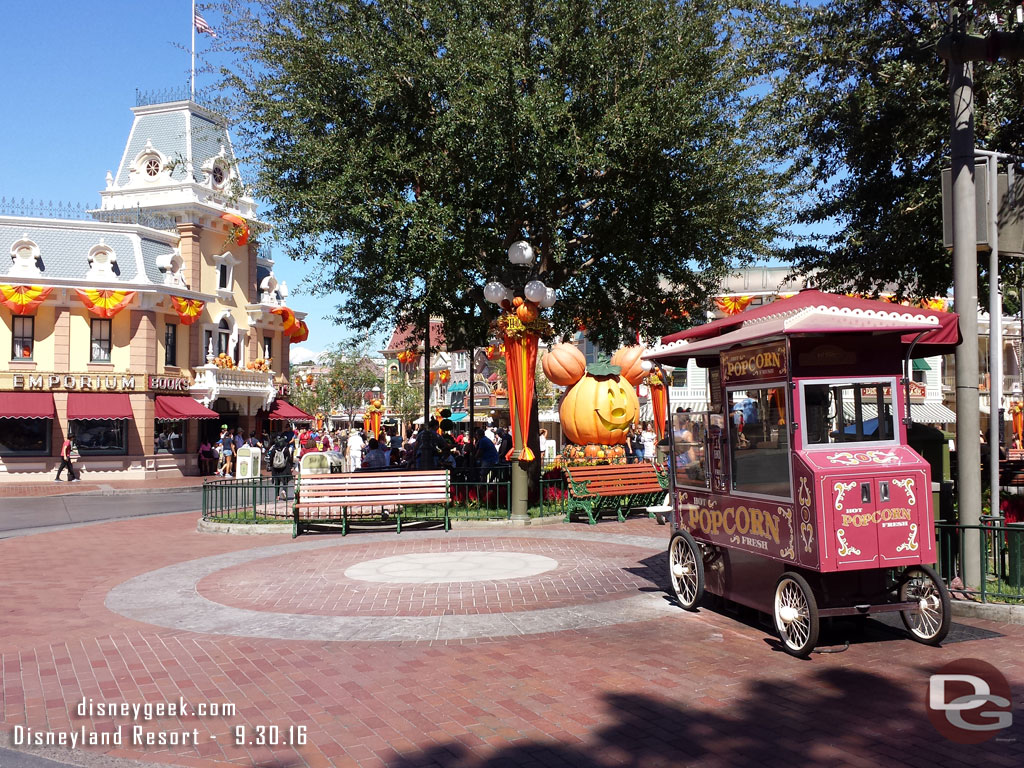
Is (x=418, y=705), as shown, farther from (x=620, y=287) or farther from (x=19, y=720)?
(x=620, y=287)

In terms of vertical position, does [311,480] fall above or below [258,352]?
below

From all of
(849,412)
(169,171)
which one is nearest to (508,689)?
(849,412)

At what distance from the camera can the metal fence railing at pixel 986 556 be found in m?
7.51

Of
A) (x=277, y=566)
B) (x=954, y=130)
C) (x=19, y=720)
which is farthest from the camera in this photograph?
(x=277, y=566)

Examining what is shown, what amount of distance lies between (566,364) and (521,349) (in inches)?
200

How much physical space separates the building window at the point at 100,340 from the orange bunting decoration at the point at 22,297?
2036 mm

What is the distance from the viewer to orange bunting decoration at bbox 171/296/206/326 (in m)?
33.2

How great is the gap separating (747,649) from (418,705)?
276cm

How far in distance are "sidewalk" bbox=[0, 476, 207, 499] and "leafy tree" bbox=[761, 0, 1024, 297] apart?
2153 centimetres

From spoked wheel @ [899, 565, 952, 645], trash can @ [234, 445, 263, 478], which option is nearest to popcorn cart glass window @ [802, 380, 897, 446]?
spoked wheel @ [899, 565, 952, 645]

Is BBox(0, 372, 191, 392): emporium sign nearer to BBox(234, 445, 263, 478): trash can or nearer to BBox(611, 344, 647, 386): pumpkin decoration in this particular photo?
BBox(234, 445, 263, 478): trash can

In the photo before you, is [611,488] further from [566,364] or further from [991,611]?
[991,611]

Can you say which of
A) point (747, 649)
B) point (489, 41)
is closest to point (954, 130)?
point (747, 649)

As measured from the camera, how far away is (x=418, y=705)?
551 cm
